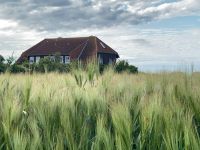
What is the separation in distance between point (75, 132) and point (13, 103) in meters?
0.54

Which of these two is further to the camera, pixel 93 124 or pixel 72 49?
pixel 72 49

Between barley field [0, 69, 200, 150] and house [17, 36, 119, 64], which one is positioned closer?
barley field [0, 69, 200, 150]

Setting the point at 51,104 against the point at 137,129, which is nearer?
the point at 137,129

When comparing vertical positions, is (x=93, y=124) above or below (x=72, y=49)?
below

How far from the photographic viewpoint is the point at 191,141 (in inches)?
88.3

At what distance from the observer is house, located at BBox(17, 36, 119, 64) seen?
48.8 meters

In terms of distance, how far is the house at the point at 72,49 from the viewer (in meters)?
48.8

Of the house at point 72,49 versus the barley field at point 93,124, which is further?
the house at point 72,49

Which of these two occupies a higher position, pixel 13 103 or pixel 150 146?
pixel 13 103

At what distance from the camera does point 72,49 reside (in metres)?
50.1

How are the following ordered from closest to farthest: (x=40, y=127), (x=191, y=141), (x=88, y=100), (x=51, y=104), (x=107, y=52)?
(x=191, y=141) < (x=40, y=127) < (x=51, y=104) < (x=88, y=100) < (x=107, y=52)

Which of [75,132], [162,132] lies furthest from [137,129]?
[75,132]

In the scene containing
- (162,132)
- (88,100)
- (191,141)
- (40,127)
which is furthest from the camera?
(88,100)

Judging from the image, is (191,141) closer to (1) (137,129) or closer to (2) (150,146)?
(2) (150,146)
